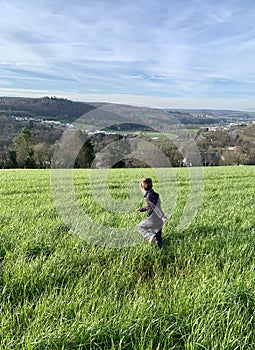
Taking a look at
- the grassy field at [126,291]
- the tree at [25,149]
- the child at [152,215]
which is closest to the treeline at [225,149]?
the tree at [25,149]

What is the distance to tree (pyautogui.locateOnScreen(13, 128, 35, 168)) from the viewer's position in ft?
146

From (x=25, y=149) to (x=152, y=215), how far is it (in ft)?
150

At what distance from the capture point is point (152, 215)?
4.52 metres

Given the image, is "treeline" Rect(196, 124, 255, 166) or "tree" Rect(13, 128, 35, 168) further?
"treeline" Rect(196, 124, 255, 166)

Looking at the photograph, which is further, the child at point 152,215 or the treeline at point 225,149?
the treeline at point 225,149

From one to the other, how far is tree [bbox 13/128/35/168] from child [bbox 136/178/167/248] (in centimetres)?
4294

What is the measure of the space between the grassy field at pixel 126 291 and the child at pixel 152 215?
19cm

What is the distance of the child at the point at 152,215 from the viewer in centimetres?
442

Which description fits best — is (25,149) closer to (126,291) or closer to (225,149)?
(225,149)

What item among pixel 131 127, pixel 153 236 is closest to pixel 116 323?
pixel 153 236

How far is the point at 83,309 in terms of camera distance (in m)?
2.62

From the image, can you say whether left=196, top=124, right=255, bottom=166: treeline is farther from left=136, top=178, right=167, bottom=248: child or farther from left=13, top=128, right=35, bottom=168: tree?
left=136, top=178, right=167, bottom=248: child

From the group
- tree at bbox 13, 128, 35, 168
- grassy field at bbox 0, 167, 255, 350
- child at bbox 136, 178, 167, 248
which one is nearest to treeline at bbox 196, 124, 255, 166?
tree at bbox 13, 128, 35, 168

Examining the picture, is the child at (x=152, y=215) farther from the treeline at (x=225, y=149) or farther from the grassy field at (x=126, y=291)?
the treeline at (x=225, y=149)
